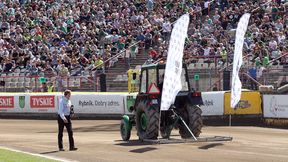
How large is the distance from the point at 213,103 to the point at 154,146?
997 centimetres

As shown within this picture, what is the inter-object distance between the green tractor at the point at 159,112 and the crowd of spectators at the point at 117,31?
38.8ft

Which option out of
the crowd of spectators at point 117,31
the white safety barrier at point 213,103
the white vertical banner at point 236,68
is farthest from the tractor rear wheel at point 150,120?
the crowd of spectators at point 117,31

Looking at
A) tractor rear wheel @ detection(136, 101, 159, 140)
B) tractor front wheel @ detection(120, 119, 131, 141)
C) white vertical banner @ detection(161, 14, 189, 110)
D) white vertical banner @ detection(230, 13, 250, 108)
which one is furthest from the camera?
tractor front wheel @ detection(120, 119, 131, 141)

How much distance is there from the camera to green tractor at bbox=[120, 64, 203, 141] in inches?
761

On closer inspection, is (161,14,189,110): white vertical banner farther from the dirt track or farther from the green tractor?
the green tractor

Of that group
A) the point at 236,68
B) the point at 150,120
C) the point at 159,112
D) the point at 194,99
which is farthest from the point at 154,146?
the point at 236,68

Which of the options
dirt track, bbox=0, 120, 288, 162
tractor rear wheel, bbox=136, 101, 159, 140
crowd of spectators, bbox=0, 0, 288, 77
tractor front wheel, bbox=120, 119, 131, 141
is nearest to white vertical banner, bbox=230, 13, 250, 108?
dirt track, bbox=0, 120, 288, 162

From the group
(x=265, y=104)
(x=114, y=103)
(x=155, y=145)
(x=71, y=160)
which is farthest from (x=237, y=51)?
(x=114, y=103)

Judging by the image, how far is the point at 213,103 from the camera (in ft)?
92.5

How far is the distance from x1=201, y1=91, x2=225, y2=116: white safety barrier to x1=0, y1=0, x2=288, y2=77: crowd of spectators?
12.0 ft

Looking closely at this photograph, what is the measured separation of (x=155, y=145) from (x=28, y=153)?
345cm

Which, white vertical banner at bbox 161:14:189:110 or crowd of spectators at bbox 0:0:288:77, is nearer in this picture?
white vertical banner at bbox 161:14:189:110

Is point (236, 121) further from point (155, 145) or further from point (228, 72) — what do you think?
point (155, 145)

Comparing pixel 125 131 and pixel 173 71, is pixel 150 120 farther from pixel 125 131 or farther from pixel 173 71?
pixel 173 71
